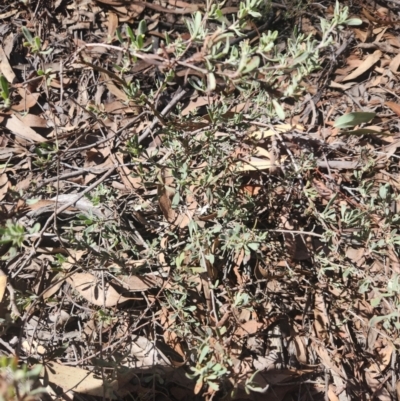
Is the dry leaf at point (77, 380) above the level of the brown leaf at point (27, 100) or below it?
below

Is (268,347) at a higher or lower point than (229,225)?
lower

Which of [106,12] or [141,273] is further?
[106,12]

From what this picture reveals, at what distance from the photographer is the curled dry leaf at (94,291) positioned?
1.95 m

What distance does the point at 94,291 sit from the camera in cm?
195

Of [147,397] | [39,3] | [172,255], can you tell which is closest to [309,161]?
[172,255]

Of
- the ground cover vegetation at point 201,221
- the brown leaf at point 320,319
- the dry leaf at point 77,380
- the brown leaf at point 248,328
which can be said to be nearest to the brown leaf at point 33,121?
the ground cover vegetation at point 201,221

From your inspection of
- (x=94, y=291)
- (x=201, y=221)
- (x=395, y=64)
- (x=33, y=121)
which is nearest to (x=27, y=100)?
(x=33, y=121)

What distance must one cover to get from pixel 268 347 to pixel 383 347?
19.1 inches

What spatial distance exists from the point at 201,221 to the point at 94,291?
1.73 feet

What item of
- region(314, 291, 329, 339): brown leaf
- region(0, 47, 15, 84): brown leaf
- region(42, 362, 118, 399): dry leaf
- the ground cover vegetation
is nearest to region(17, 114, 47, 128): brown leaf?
the ground cover vegetation

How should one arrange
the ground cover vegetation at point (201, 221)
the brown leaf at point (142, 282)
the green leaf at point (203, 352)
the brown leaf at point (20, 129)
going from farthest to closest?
the brown leaf at point (20, 129) < the brown leaf at point (142, 282) < the ground cover vegetation at point (201, 221) < the green leaf at point (203, 352)

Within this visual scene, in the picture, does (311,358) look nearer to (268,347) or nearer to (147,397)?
(268,347)

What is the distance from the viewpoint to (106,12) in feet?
7.90

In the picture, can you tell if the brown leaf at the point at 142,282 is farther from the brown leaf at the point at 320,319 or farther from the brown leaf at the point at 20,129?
the brown leaf at the point at 20,129
